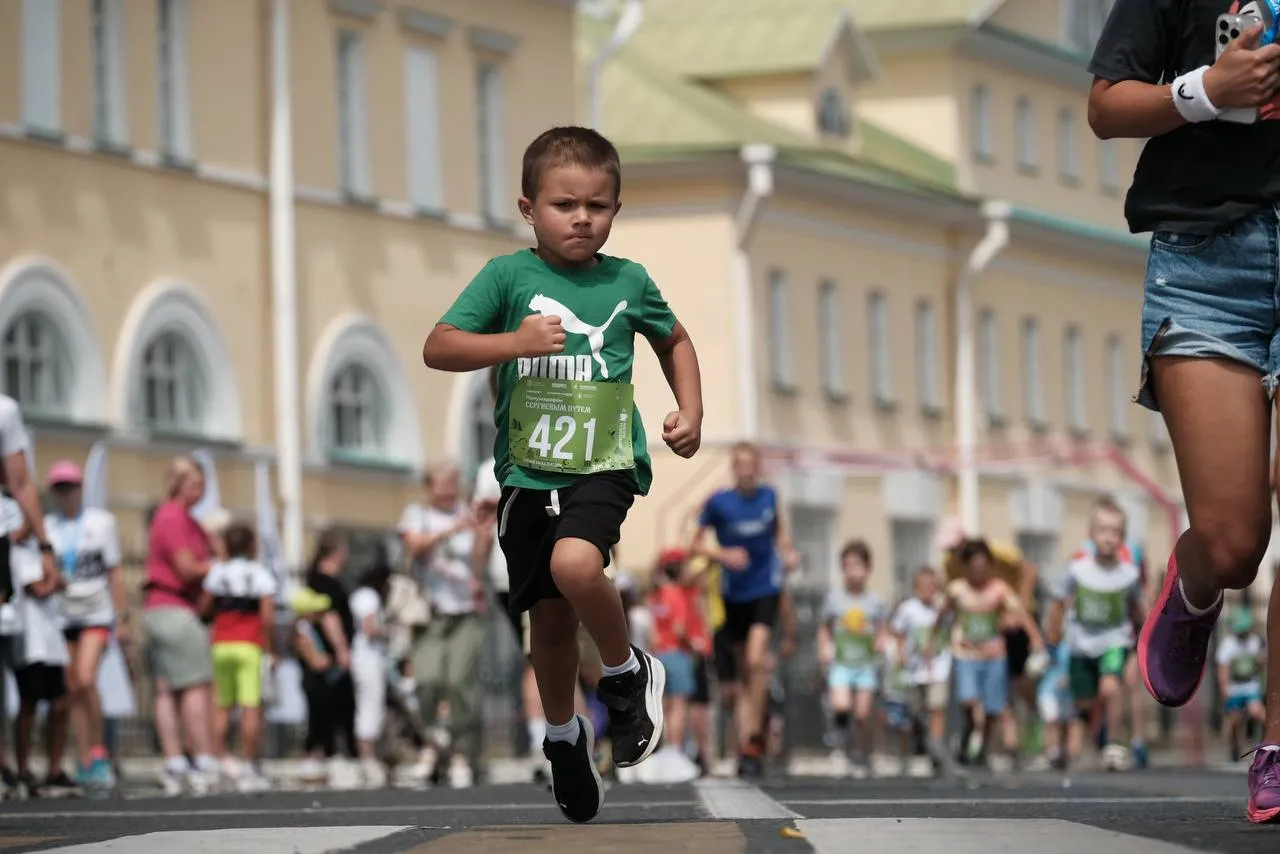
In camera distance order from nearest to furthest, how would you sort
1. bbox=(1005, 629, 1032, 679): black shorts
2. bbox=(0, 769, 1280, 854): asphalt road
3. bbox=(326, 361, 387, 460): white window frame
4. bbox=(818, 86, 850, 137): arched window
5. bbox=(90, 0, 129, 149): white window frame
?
bbox=(0, 769, 1280, 854): asphalt road < bbox=(1005, 629, 1032, 679): black shorts < bbox=(90, 0, 129, 149): white window frame < bbox=(326, 361, 387, 460): white window frame < bbox=(818, 86, 850, 137): arched window

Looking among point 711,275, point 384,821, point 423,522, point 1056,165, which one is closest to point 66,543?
point 423,522

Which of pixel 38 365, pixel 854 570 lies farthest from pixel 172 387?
pixel 854 570

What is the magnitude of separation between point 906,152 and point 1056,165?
585 cm

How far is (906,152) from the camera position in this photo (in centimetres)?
5450

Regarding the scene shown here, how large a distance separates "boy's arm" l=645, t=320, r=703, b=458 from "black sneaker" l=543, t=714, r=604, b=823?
82 cm

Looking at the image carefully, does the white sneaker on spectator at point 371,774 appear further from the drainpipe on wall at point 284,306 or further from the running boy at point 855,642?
the drainpipe on wall at point 284,306

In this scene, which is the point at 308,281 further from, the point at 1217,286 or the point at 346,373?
the point at 1217,286

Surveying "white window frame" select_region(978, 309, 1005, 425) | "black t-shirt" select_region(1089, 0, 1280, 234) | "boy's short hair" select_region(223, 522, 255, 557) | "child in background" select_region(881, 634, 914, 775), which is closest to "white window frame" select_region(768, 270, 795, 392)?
"white window frame" select_region(978, 309, 1005, 425)

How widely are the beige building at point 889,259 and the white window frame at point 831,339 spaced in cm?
5

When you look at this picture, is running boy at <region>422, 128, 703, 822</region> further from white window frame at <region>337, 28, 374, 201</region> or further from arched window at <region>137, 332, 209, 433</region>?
white window frame at <region>337, 28, 374, 201</region>

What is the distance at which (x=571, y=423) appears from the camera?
9.10 metres

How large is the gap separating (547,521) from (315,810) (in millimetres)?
3781

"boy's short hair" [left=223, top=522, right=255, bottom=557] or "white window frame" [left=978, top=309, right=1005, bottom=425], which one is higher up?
"white window frame" [left=978, top=309, right=1005, bottom=425]

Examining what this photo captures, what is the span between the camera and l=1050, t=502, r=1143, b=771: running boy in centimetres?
2281
